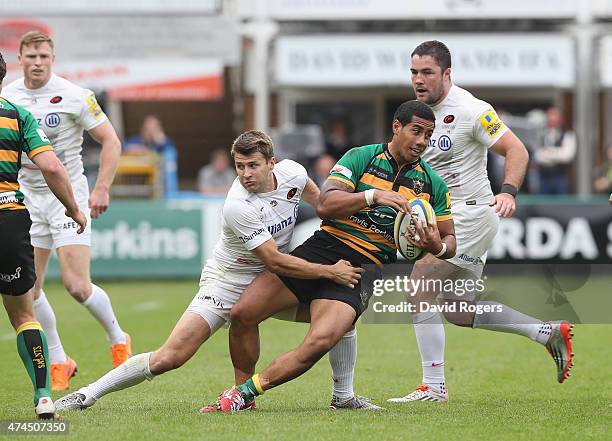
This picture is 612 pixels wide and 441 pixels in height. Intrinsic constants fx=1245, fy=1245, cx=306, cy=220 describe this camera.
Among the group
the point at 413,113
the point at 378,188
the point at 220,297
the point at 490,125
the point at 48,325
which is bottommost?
the point at 48,325

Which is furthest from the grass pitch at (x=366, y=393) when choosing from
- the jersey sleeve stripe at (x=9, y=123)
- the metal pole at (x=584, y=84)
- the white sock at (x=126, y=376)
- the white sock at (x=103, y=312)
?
the metal pole at (x=584, y=84)

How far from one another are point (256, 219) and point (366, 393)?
76.5 inches

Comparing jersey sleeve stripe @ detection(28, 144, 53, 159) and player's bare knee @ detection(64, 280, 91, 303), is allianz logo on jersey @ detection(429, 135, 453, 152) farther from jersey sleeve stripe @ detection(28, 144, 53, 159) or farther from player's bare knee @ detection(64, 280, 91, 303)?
player's bare knee @ detection(64, 280, 91, 303)

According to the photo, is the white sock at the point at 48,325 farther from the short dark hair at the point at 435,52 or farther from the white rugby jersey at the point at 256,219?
the short dark hair at the point at 435,52

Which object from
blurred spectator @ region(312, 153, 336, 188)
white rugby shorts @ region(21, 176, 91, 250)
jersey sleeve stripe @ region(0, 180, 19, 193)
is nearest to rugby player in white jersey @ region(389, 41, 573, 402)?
white rugby shorts @ region(21, 176, 91, 250)

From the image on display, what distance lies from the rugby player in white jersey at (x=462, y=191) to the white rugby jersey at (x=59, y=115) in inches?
104

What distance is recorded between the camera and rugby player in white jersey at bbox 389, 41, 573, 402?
850cm

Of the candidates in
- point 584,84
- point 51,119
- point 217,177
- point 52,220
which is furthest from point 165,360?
point 584,84

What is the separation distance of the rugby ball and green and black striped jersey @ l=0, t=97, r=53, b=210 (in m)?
2.17

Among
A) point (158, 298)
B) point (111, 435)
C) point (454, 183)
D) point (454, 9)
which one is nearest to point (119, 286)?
point (158, 298)

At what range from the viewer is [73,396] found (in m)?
7.82

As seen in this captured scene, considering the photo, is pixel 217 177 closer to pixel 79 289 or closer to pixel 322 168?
pixel 322 168

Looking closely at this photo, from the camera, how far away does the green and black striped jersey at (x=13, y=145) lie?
287 inches

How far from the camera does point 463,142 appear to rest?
28.6 feet
